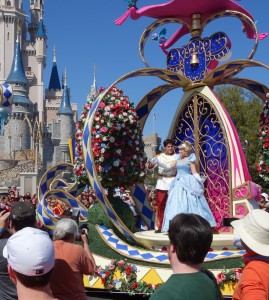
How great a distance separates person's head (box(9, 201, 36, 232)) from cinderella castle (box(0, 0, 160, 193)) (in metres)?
41.1

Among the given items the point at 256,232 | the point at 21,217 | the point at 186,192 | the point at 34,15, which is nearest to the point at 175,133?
the point at 186,192

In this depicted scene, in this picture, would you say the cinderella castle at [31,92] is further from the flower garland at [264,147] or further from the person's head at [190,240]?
the person's head at [190,240]

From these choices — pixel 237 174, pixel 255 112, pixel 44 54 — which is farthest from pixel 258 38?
pixel 44 54

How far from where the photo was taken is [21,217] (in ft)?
10.3

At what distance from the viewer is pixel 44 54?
6125 cm

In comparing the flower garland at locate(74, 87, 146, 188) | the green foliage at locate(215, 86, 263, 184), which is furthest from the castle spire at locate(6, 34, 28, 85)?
the flower garland at locate(74, 87, 146, 188)

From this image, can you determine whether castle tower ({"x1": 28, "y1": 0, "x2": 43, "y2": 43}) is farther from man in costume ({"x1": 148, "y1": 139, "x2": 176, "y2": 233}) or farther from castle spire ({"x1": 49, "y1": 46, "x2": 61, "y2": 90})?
man in costume ({"x1": 148, "y1": 139, "x2": 176, "y2": 233})

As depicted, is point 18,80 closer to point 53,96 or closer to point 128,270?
point 53,96

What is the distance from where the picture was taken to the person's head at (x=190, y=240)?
6.92 feet

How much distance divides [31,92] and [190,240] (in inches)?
2356

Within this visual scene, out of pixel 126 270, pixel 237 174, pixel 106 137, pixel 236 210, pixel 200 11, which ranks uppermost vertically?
pixel 200 11

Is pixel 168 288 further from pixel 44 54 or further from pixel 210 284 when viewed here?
pixel 44 54

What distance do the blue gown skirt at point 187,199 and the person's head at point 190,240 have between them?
469cm

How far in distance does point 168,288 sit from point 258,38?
6.22 meters
